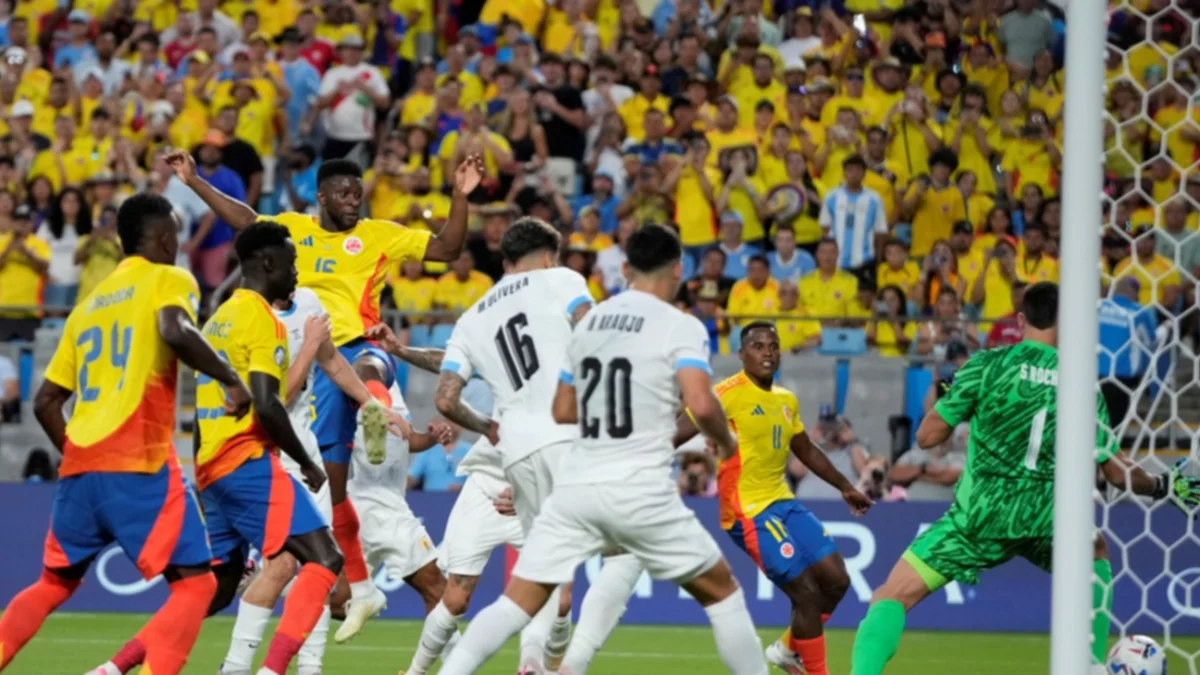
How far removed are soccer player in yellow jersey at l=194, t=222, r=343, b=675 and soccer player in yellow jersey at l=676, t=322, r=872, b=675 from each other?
288 centimetres

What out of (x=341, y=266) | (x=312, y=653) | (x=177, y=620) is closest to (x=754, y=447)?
(x=341, y=266)

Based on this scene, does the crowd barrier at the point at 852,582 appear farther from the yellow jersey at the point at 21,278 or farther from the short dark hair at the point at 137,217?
the short dark hair at the point at 137,217

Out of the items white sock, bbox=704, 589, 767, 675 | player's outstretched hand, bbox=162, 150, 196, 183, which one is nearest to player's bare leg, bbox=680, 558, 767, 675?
white sock, bbox=704, 589, 767, 675

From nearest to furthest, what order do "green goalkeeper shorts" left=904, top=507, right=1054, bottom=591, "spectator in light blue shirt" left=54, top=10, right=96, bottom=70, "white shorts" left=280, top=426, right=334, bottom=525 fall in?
"green goalkeeper shorts" left=904, top=507, right=1054, bottom=591, "white shorts" left=280, top=426, right=334, bottom=525, "spectator in light blue shirt" left=54, top=10, right=96, bottom=70

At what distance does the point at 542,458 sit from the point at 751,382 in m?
2.35

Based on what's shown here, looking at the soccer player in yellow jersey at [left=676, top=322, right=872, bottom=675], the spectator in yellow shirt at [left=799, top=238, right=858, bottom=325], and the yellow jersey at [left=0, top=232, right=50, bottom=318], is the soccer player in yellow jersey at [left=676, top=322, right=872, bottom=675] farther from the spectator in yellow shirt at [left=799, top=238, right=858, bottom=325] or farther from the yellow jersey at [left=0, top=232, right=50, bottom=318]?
the yellow jersey at [left=0, top=232, right=50, bottom=318]

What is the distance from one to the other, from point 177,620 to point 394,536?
3.04 metres

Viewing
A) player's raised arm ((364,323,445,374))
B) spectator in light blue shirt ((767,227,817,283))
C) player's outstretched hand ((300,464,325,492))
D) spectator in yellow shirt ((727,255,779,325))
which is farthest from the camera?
spectator in light blue shirt ((767,227,817,283))

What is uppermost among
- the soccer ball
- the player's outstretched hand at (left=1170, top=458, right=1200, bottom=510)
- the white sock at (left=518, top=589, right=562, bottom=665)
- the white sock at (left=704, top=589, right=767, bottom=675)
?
the player's outstretched hand at (left=1170, top=458, right=1200, bottom=510)

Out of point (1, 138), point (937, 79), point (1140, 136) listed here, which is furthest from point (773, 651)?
point (1, 138)

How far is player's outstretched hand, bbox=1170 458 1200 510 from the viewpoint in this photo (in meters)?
7.71

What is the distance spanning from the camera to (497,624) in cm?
732

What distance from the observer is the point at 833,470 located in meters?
10.3

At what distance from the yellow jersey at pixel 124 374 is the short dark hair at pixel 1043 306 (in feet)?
13.0
